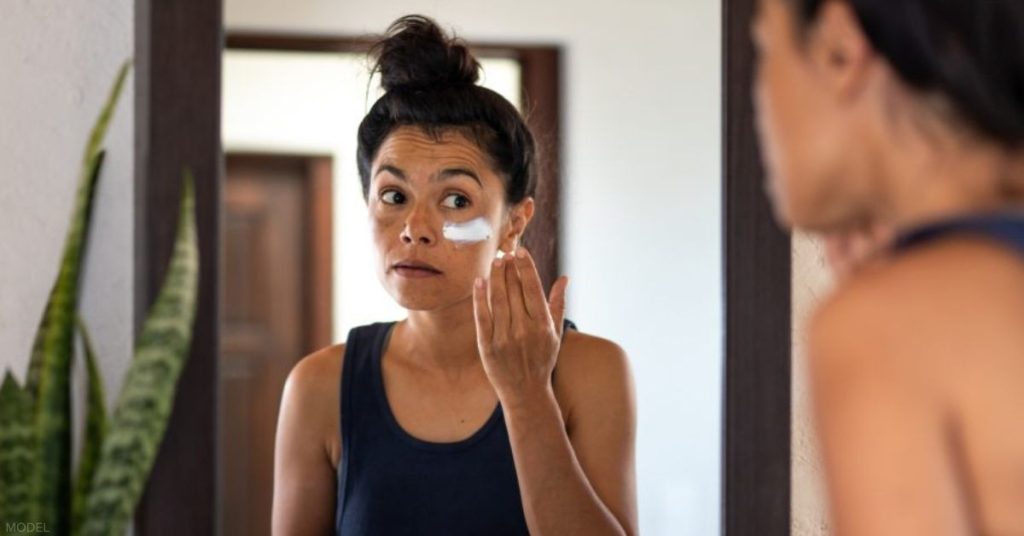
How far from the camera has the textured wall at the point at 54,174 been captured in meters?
1.05

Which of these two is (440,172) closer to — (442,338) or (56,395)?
(442,338)

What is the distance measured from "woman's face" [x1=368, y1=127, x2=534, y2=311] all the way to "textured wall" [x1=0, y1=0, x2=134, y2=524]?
0.67 feet

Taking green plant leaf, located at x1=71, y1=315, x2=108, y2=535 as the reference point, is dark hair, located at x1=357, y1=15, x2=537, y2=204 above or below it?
above

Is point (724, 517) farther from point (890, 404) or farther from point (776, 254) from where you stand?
point (890, 404)

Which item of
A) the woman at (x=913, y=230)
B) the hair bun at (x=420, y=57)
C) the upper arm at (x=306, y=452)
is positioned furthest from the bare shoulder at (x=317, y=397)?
the woman at (x=913, y=230)

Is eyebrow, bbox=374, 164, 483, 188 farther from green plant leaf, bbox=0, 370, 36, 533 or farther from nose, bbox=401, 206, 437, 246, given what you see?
green plant leaf, bbox=0, 370, 36, 533

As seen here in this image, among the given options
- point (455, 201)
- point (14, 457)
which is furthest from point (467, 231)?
point (14, 457)

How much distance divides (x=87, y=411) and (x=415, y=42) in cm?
39

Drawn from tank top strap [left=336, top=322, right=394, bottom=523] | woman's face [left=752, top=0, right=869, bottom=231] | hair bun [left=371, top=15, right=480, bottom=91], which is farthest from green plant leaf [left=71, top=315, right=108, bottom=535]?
woman's face [left=752, top=0, right=869, bottom=231]

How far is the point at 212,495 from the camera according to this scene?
1067mm

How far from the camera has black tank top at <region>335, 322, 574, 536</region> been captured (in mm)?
1144

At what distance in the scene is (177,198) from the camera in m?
1.06

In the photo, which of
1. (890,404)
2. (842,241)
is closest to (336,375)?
(842,241)

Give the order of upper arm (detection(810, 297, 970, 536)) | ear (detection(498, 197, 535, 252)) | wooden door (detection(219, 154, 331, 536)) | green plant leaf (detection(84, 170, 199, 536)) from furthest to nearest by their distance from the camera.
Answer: ear (detection(498, 197, 535, 252)), wooden door (detection(219, 154, 331, 536)), green plant leaf (detection(84, 170, 199, 536)), upper arm (detection(810, 297, 970, 536))
